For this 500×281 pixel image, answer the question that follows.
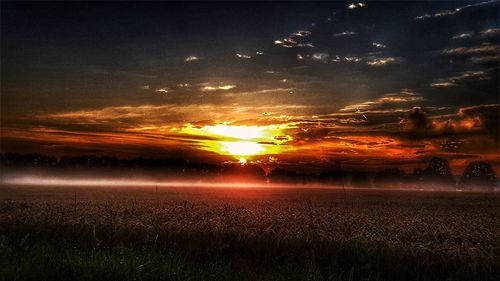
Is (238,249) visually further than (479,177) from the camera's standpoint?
No

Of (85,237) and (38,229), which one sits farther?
(38,229)

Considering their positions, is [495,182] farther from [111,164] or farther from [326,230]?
[326,230]

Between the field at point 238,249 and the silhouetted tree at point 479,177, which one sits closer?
the field at point 238,249

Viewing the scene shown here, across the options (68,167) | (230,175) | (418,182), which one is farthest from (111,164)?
(418,182)

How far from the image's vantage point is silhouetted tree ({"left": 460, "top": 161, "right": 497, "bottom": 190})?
15212 cm

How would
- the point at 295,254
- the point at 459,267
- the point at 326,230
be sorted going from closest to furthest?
the point at 459,267 < the point at 295,254 < the point at 326,230

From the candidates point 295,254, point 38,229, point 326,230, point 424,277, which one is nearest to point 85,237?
point 38,229

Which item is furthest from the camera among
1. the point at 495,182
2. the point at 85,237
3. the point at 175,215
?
the point at 495,182

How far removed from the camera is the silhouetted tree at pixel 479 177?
152 meters

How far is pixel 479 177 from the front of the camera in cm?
15450

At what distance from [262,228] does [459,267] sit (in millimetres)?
5899

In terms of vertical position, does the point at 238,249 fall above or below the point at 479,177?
below

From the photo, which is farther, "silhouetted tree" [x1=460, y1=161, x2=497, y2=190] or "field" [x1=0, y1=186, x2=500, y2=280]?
"silhouetted tree" [x1=460, y1=161, x2=497, y2=190]

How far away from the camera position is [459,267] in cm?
1160
